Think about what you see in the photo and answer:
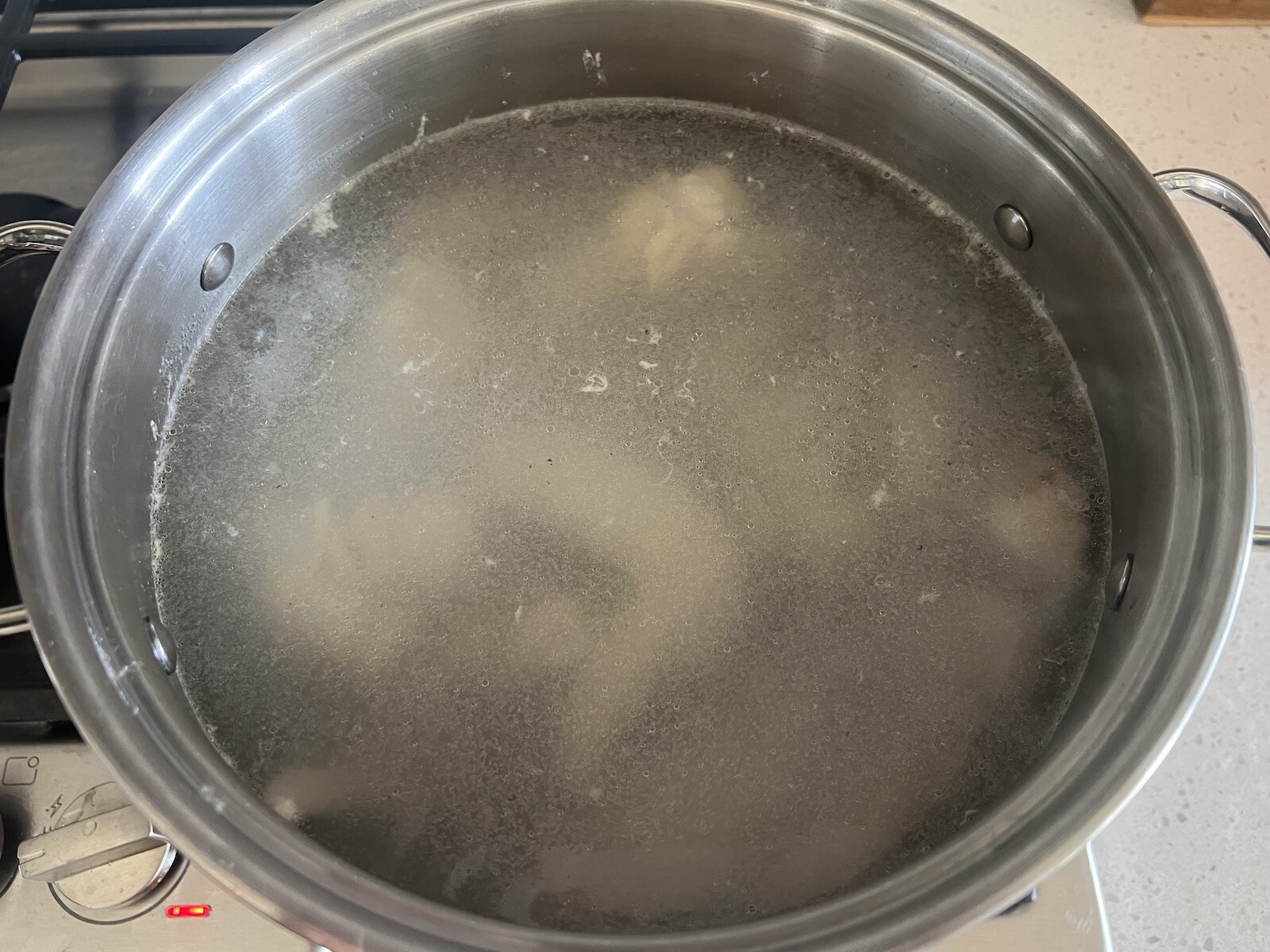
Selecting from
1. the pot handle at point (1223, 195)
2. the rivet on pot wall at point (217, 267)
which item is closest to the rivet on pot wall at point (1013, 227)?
the pot handle at point (1223, 195)

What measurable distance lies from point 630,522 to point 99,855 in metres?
0.42

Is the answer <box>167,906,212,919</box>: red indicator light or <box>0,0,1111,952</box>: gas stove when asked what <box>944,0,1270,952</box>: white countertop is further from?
<box>167,906,212,919</box>: red indicator light

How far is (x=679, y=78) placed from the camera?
0.87 metres

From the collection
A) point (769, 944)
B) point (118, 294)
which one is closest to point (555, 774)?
point (769, 944)

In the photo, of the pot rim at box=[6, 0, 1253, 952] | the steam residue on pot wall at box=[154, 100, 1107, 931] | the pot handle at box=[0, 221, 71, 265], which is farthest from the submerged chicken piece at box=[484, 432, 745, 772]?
the pot handle at box=[0, 221, 71, 265]

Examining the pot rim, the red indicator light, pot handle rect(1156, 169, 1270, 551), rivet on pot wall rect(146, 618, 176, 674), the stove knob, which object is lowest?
the red indicator light

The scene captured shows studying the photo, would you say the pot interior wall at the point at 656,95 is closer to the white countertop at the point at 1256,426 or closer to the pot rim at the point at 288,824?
the pot rim at the point at 288,824

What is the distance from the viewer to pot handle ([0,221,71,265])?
0.65 metres

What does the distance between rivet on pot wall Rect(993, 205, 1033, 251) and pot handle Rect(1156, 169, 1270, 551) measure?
12 centimetres

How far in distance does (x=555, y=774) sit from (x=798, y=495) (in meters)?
0.29

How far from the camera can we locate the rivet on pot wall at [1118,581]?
674 millimetres

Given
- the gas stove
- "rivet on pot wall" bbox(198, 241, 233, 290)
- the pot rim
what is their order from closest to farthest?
1. the pot rim
2. the gas stove
3. "rivet on pot wall" bbox(198, 241, 233, 290)

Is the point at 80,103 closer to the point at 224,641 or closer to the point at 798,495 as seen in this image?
the point at 224,641

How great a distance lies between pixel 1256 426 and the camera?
96 cm
